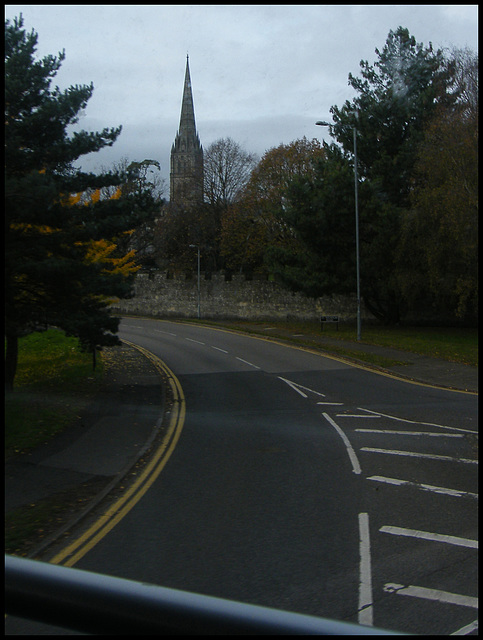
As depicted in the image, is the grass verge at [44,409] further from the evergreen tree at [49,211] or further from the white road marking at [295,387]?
the white road marking at [295,387]

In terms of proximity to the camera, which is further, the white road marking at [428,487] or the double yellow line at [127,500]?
the white road marking at [428,487]

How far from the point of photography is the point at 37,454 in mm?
11016

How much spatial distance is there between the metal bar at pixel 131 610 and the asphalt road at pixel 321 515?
3.86 meters

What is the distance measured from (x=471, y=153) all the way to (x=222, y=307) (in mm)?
26937

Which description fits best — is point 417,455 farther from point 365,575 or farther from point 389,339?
point 389,339

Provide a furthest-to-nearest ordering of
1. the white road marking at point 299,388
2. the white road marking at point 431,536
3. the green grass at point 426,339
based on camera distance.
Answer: the green grass at point 426,339 < the white road marking at point 299,388 < the white road marking at point 431,536

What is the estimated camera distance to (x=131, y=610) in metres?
1.02

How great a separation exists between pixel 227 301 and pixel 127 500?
1729 inches

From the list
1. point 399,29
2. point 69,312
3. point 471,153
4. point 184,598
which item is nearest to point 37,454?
point 69,312

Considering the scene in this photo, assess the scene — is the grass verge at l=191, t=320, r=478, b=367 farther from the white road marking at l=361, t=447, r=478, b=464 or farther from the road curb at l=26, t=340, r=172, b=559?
the white road marking at l=361, t=447, r=478, b=464

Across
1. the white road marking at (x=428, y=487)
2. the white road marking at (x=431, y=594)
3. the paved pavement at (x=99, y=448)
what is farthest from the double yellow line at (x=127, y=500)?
the white road marking at (x=428, y=487)

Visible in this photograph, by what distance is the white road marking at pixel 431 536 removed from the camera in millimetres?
6367

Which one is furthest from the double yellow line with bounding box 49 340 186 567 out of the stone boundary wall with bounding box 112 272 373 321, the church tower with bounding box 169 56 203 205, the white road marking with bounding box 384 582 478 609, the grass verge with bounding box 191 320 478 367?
the church tower with bounding box 169 56 203 205

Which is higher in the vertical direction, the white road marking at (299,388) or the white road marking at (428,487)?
the white road marking at (428,487)
